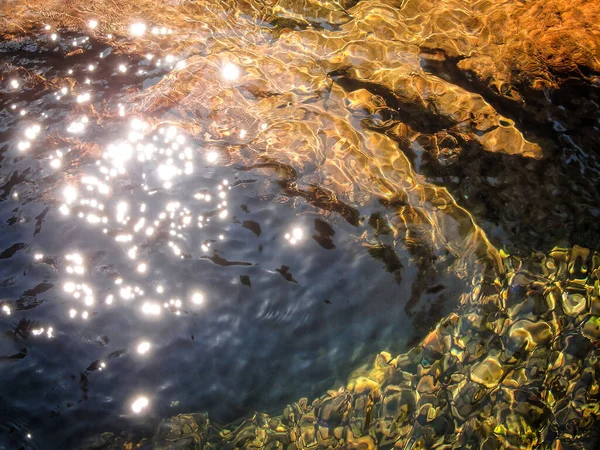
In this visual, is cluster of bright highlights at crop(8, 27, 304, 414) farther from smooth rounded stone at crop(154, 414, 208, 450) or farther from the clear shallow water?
smooth rounded stone at crop(154, 414, 208, 450)

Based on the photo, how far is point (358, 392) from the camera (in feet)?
7.61

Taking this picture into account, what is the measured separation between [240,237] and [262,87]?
4.61ft

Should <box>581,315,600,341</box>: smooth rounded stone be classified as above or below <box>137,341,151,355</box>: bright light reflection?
above

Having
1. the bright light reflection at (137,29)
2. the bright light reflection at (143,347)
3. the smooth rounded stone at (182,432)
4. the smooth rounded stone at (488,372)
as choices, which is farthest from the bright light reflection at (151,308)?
the bright light reflection at (137,29)

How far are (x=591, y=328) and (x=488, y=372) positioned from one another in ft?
2.23

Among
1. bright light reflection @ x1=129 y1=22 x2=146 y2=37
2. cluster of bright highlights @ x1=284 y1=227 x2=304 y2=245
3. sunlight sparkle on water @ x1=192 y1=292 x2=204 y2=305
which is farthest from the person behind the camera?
bright light reflection @ x1=129 y1=22 x2=146 y2=37

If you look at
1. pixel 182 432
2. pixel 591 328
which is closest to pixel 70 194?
pixel 182 432

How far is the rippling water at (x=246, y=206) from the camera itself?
7.70 feet

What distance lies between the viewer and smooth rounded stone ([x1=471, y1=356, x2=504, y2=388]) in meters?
A: 2.35

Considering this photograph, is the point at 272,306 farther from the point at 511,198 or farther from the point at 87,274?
the point at 511,198

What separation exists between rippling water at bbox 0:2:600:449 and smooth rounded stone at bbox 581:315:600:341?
0.56 feet

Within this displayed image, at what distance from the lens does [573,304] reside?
2510 millimetres

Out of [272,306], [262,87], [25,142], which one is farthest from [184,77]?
[272,306]

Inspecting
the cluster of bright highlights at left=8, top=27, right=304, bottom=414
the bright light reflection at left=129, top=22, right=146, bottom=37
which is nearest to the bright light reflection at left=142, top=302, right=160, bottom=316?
the cluster of bright highlights at left=8, top=27, right=304, bottom=414
